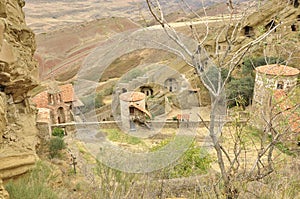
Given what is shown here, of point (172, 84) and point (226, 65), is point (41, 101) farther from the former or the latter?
point (226, 65)

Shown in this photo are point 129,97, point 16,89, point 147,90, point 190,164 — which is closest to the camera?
point 16,89

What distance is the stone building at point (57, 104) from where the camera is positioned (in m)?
14.5

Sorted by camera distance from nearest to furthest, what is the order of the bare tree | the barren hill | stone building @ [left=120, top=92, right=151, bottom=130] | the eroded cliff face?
the bare tree
the eroded cliff face
stone building @ [left=120, top=92, right=151, bottom=130]
the barren hill

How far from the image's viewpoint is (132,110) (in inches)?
575

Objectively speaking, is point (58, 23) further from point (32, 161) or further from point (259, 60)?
point (32, 161)

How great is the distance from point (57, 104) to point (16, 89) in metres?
9.84

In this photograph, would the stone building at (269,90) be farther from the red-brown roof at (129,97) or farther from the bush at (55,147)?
the red-brown roof at (129,97)

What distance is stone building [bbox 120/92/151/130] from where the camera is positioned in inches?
562

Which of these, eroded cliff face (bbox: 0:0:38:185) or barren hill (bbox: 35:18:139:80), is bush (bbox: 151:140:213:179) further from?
barren hill (bbox: 35:18:139:80)

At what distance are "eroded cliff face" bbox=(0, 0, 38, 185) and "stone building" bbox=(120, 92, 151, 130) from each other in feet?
27.5

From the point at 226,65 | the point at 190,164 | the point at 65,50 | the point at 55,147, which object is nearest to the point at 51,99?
the point at 55,147

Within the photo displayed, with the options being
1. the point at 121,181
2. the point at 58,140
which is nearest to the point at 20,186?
the point at 121,181

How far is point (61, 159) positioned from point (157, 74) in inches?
296

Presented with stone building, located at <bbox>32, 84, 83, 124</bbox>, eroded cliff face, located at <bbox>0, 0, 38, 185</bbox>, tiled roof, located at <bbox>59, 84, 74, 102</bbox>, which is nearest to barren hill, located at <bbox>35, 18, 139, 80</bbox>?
tiled roof, located at <bbox>59, 84, 74, 102</bbox>
